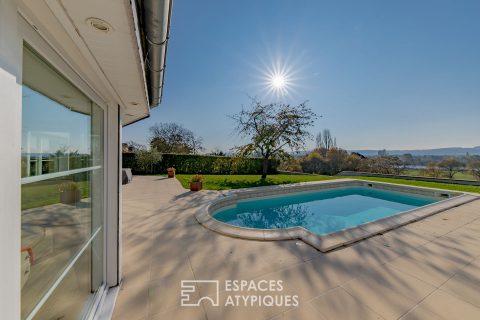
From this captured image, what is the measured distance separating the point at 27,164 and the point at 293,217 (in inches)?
262

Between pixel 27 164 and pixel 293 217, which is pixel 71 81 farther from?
pixel 293 217

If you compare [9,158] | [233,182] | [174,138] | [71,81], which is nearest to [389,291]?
[9,158]

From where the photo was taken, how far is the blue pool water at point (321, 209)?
5938 millimetres

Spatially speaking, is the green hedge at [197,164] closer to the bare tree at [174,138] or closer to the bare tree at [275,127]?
the bare tree at [275,127]

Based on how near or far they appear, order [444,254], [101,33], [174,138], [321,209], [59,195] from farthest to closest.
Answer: [174,138] → [321,209] → [444,254] → [59,195] → [101,33]

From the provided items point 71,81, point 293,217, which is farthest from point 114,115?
point 293,217

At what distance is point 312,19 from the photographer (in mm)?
5938

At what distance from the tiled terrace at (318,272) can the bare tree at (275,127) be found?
309 inches

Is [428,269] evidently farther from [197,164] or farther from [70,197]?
[197,164]

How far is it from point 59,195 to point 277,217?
6.03m

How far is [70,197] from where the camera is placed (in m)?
1.59

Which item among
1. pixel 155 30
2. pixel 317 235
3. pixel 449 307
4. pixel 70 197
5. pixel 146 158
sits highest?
pixel 155 30

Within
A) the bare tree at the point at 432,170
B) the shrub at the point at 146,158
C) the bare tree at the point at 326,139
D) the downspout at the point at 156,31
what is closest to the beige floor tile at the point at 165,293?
the downspout at the point at 156,31

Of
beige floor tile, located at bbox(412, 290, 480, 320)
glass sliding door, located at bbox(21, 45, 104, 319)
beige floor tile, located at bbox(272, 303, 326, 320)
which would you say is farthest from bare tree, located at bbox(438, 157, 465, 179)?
glass sliding door, located at bbox(21, 45, 104, 319)
